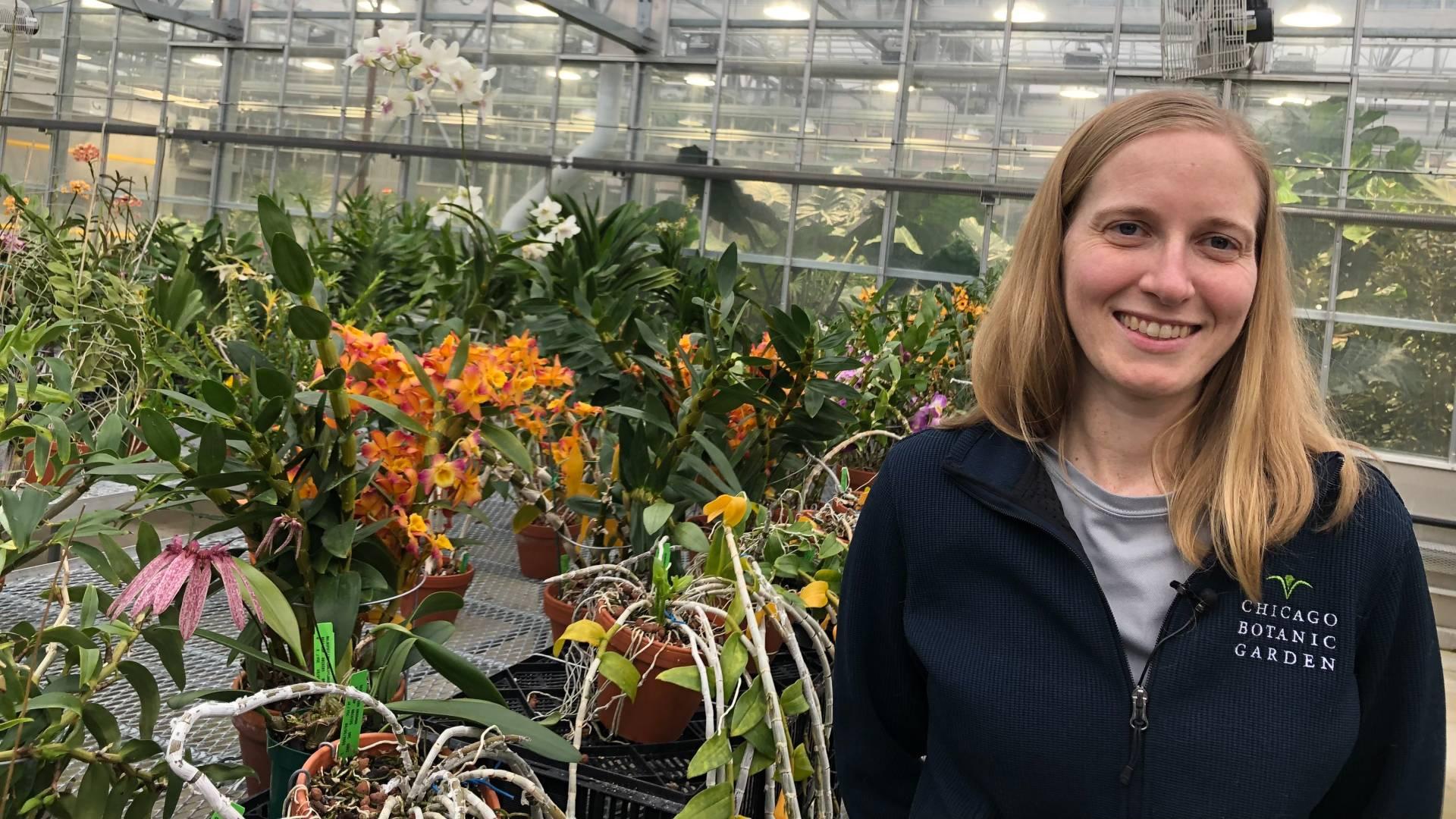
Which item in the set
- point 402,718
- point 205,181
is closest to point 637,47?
point 205,181

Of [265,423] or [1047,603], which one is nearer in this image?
[1047,603]

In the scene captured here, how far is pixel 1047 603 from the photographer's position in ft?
3.09

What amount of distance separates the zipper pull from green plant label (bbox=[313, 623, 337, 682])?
0.67 m

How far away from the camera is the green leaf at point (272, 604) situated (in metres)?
0.88

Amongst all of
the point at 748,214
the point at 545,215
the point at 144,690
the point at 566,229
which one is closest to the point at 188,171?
the point at 748,214

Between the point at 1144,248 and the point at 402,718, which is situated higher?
the point at 1144,248

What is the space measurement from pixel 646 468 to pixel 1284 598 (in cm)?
88

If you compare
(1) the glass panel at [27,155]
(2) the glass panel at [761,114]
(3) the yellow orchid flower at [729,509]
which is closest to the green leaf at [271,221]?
(3) the yellow orchid flower at [729,509]

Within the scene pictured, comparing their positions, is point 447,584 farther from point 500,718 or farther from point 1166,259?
→ point 1166,259

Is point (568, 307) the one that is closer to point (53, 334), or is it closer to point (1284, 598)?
point (53, 334)

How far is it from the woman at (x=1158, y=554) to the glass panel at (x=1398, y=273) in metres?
6.08

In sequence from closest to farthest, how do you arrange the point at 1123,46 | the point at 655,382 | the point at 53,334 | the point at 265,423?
the point at 265,423 → the point at 53,334 → the point at 655,382 → the point at 1123,46

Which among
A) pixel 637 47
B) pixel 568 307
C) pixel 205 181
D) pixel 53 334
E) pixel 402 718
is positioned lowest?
pixel 402 718

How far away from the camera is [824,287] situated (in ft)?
24.1
